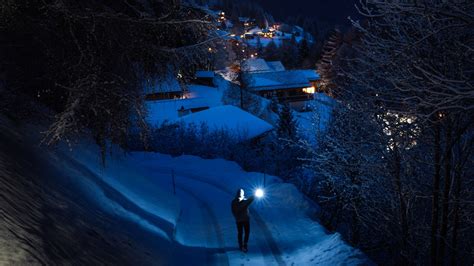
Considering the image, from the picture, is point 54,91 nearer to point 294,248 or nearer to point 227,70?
point 294,248

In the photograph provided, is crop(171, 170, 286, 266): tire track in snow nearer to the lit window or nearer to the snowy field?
the snowy field

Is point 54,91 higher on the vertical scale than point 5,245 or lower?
higher

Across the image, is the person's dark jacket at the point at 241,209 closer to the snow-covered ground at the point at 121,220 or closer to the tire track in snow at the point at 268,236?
the snow-covered ground at the point at 121,220

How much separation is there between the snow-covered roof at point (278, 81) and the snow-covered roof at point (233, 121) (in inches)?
1112

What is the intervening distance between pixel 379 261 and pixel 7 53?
1380 cm

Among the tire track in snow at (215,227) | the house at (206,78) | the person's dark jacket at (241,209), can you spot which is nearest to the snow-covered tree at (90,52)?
the person's dark jacket at (241,209)

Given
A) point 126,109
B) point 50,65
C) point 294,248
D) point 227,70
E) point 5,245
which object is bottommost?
point 294,248

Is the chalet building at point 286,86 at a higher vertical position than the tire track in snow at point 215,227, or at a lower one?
higher

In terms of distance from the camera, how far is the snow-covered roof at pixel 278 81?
208 ft

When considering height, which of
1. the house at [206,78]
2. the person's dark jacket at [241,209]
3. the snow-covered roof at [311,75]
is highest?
the snow-covered roof at [311,75]

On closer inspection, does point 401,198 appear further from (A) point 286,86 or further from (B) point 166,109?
(A) point 286,86

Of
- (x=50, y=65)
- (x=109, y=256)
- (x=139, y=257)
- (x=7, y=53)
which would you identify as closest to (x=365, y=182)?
(x=139, y=257)

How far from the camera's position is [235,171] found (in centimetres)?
2173

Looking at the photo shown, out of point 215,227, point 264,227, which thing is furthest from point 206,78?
point 264,227
